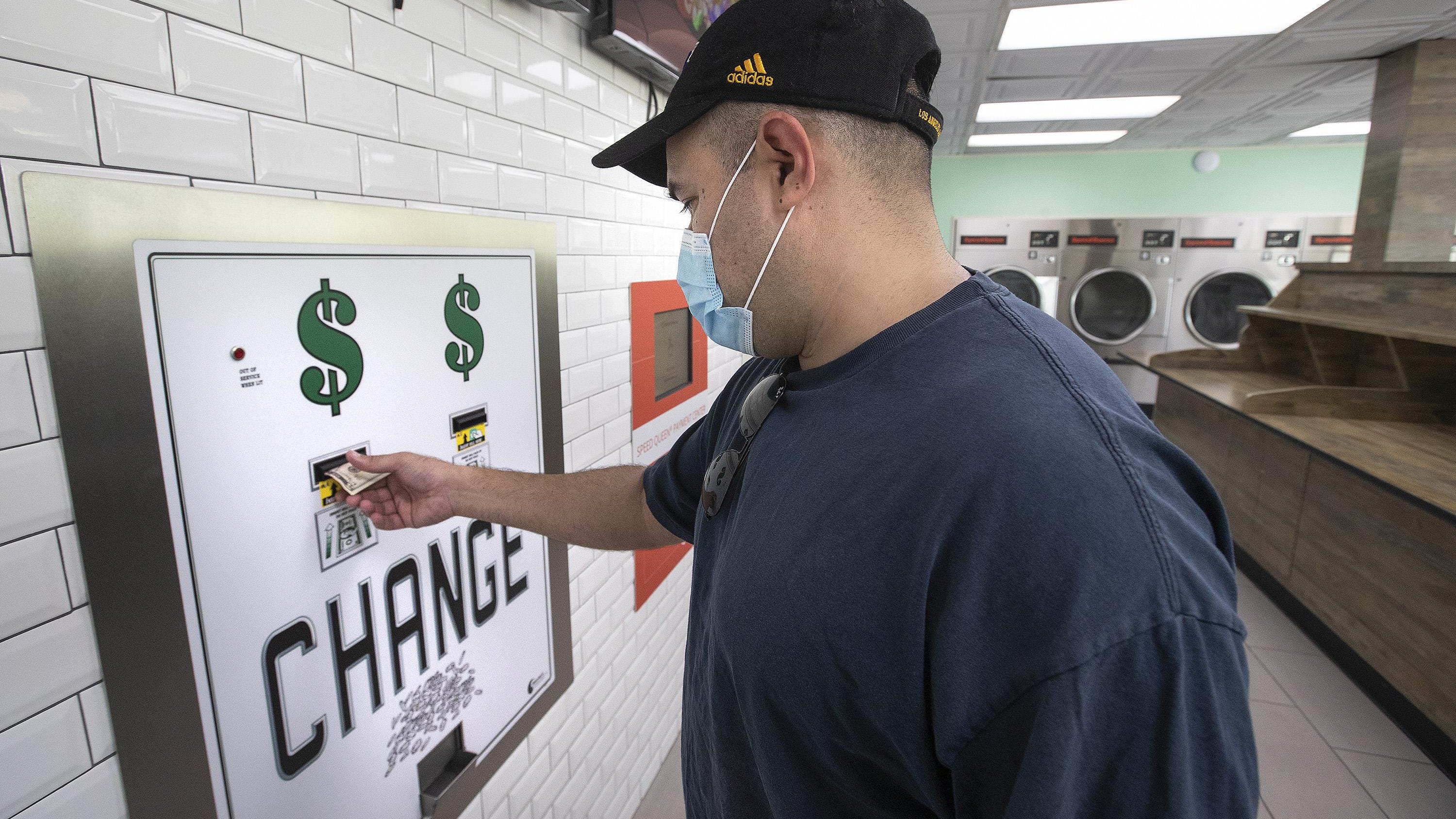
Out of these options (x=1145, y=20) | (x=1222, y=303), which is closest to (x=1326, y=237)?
(x=1222, y=303)

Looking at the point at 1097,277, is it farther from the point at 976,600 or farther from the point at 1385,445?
the point at 976,600

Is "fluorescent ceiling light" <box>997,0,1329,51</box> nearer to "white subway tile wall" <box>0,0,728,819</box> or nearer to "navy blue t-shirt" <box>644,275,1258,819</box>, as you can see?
"white subway tile wall" <box>0,0,728,819</box>

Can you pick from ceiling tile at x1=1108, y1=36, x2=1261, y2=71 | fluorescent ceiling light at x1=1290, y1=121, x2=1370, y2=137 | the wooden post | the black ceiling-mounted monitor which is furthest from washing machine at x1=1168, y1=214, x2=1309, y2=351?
the black ceiling-mounted monitor

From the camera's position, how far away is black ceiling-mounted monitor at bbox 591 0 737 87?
4.95 feet

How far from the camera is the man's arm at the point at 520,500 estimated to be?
1.10m

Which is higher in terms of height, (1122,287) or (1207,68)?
(1207,68)

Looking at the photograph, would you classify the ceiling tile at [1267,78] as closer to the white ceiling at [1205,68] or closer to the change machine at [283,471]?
the white ceiling at [1205,68]

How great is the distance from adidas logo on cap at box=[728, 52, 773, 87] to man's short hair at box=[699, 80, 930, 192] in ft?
0.08

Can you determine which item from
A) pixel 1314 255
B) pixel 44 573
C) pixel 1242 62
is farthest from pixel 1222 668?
pixel 1314 255

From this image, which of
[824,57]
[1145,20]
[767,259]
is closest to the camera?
[824,57]

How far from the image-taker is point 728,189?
904 millimetres

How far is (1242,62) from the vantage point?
4.04m

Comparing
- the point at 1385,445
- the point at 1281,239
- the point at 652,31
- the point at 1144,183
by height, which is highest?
the point at 1144,183

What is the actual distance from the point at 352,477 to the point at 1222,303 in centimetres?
732
